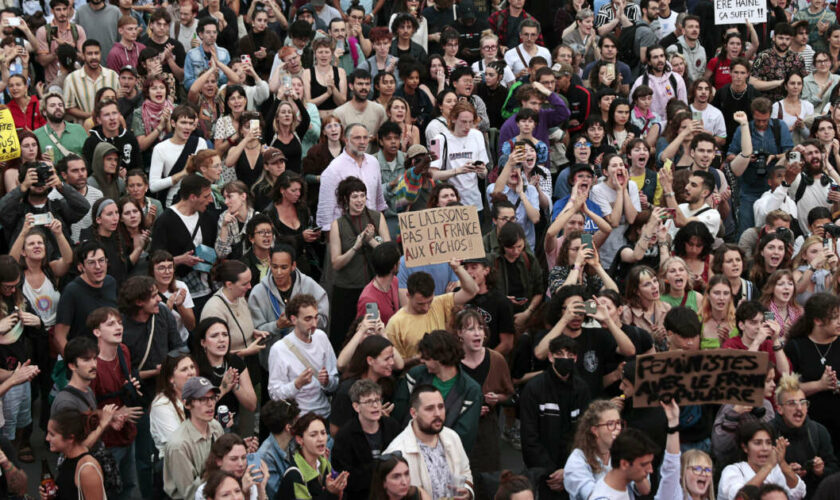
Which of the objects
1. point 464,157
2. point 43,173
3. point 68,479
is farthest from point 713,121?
point 68,479

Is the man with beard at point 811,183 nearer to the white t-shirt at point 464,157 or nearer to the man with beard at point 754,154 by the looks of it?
the man with beard at point 754,154

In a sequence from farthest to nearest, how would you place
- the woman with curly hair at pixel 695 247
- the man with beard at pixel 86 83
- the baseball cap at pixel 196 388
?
1. the man with beard at pixel 86 83
2. the woman with curly hair at pixel 695 247
3. the baseball cap at pixel 196 388

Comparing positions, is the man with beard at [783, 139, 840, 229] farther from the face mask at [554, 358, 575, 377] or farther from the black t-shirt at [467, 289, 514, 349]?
the face mask at [554, 358, 575, 377]

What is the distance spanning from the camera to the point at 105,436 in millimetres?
9023

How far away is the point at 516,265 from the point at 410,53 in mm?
5088

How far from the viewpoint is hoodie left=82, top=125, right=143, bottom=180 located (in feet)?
40.7

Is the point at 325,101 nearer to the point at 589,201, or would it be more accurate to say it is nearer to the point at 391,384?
the point at 589,201

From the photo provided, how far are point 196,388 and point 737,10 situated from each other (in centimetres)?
1037

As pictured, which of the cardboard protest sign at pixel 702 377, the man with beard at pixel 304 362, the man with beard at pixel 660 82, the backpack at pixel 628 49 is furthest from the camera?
the backpack at pixel 628 49

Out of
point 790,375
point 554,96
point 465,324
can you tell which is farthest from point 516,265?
point 554,96

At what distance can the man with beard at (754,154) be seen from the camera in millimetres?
13484

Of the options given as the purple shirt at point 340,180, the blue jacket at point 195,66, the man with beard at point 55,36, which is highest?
the man with beard at point 55,36

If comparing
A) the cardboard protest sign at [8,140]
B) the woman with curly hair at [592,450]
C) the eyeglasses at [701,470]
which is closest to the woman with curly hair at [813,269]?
the eyeglasses at [701,470]

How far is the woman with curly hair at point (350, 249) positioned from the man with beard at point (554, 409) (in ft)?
8.41
